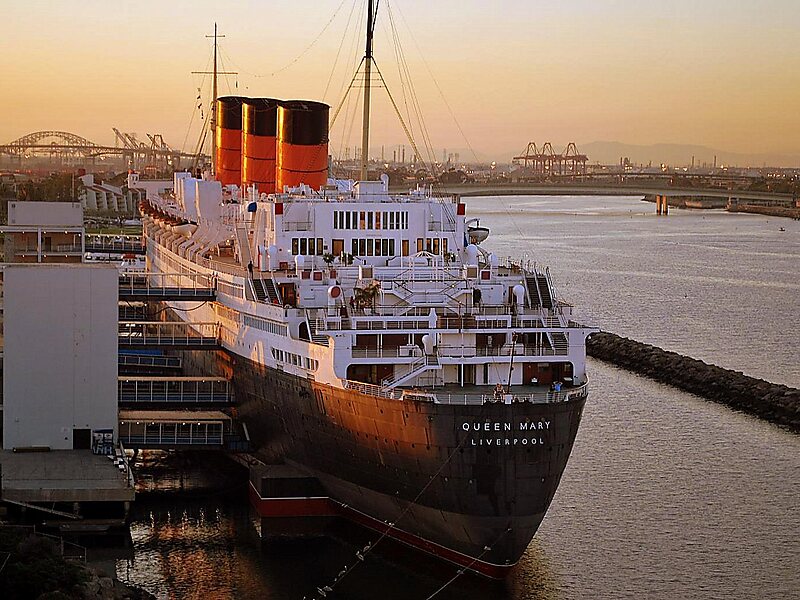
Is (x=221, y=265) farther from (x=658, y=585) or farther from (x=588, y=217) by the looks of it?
(x=588, y=217)

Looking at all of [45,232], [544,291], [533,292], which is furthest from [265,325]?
[45,232]

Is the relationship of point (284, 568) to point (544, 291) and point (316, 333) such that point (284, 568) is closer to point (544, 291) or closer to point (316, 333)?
point (316, 333)

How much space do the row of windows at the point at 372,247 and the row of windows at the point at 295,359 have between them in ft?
10.1

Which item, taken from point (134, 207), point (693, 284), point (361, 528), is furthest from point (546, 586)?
point (134, 207)

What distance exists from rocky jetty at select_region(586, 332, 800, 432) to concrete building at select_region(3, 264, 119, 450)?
16.5 meters

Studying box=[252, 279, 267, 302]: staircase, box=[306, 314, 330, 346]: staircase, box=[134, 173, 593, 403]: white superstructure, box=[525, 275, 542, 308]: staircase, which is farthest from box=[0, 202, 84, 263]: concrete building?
box=[525, 275, 542, 308]: staircase

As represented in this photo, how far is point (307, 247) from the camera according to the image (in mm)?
24438

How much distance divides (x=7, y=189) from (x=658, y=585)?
87.1 metres

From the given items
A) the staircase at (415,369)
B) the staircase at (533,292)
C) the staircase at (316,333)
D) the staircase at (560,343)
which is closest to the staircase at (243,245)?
the staircase at (316,333)

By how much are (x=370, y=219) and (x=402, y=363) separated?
512 centimetres

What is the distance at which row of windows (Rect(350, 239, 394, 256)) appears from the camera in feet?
80.4

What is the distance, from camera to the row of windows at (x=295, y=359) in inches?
823

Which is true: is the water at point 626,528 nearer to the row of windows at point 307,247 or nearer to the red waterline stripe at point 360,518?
the red waterline stripe at point 360,518

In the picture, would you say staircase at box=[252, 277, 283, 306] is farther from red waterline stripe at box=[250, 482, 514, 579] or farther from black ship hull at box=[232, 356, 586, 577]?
red waterline stripe at box=[250, 482, 514, 579]
